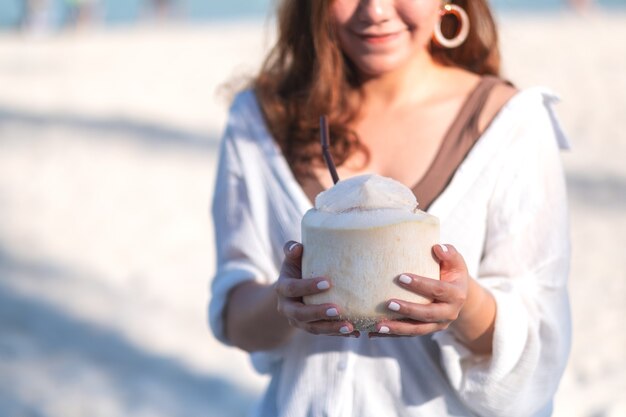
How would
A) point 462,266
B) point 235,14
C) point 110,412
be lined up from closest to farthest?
1. point 462,266
2. point 110,412
3. point 235,14

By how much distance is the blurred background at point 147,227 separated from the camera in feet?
16.4

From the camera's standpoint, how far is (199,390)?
4977 mm

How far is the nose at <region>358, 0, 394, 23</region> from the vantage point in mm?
1959

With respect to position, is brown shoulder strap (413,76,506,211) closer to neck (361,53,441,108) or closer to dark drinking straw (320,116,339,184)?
neck (361,53,441,108)

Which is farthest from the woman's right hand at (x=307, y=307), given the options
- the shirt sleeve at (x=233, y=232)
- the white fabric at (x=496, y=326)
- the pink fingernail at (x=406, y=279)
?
the shirt sleeve at (x=233, y=232)

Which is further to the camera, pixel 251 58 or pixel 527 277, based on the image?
pixel 251 58

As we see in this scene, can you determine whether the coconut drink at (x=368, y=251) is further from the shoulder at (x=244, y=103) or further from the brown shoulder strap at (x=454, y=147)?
the shoulder at (x=244, y=103)

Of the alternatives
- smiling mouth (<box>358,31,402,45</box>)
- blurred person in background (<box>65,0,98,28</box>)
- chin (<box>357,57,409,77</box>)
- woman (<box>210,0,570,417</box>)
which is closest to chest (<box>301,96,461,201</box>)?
woman (<box>210,0,570,417</box>)

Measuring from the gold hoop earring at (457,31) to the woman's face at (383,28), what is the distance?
10 cm

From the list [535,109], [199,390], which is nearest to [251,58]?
[199,390]

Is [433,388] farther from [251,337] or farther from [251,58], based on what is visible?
[251,58]

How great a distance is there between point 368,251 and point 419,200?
413 millimetres

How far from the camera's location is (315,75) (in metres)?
2.27

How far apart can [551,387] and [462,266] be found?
1.49ft
